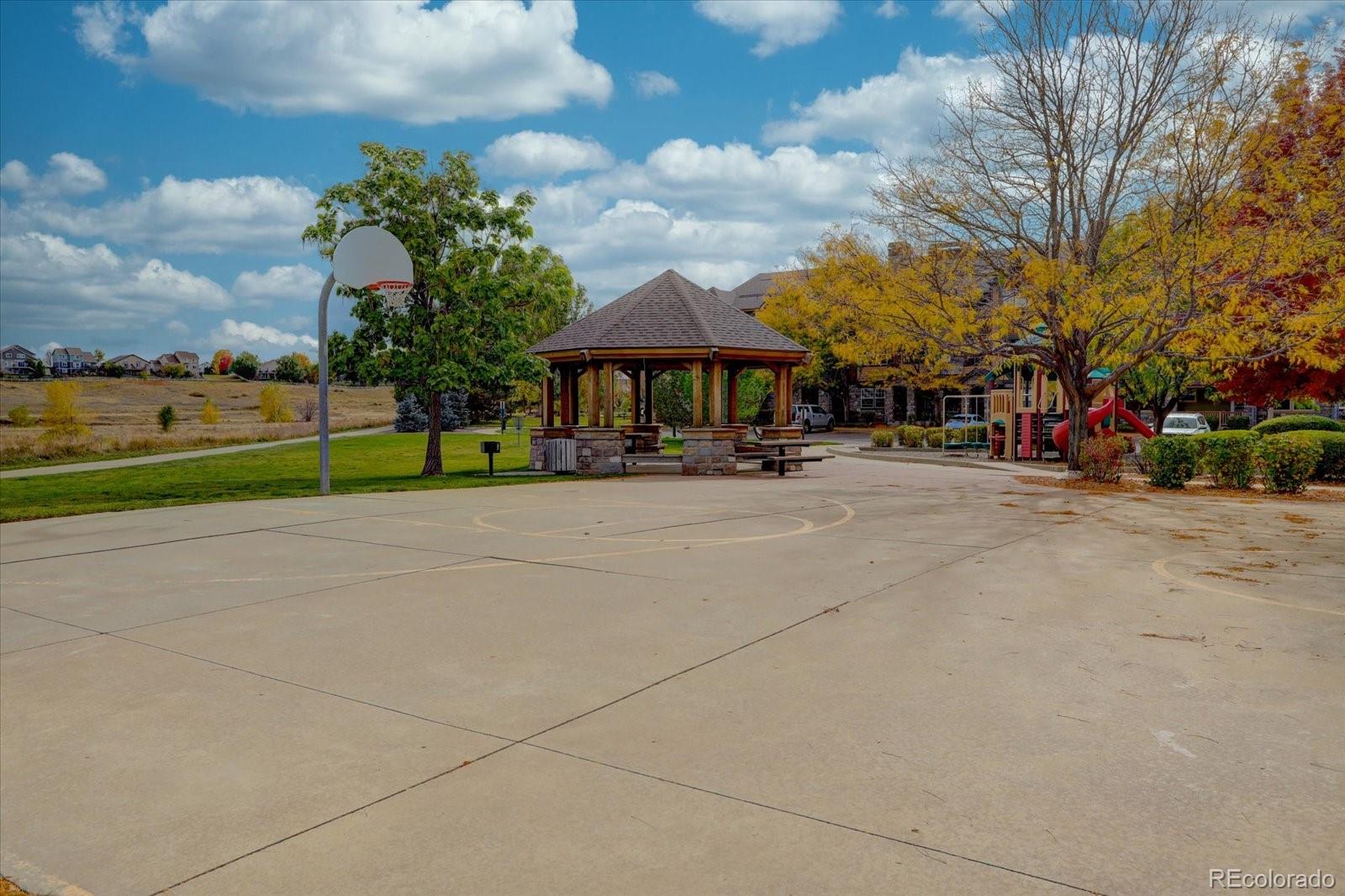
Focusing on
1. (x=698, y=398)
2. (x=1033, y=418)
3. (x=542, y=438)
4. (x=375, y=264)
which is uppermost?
(x=375, y=264)

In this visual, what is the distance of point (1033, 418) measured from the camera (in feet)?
91.1

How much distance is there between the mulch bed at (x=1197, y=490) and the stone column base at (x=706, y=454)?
283 inches

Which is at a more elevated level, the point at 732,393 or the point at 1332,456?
the point at 732,393

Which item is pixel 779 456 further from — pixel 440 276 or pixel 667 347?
pixel 440 276

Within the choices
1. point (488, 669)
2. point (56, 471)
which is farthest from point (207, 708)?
point (56, 471)

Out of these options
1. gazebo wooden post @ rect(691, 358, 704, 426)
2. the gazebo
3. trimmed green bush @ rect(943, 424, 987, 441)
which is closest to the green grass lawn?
the gazebo

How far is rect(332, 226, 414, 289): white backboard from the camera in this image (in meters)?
20.0

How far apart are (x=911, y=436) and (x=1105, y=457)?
705 inches

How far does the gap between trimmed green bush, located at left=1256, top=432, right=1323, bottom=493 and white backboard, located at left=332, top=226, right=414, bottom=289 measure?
57.5 ft

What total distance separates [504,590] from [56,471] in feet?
74.8

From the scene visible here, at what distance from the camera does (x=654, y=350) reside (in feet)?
74.5

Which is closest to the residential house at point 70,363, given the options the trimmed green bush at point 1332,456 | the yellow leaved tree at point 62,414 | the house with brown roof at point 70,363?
the house with brown roof at point 70,363

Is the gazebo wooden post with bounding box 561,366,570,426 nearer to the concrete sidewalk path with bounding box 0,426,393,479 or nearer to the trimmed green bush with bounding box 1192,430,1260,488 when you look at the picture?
the concrete sidewalk path with bounding box 0,426,393,479

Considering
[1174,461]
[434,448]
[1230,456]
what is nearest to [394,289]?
[434,448]
